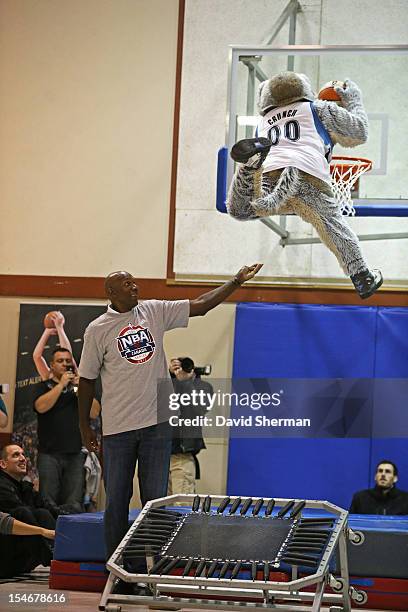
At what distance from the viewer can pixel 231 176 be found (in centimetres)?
739

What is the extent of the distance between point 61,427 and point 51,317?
1.32m

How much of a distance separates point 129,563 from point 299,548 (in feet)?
3.57

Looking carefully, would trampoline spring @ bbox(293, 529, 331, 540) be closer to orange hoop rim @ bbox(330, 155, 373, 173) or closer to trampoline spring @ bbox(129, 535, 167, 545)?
trampoline spring @ bbox(129, 535, 167, 545)

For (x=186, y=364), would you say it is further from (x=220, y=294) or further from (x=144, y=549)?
(x=144, y=549)

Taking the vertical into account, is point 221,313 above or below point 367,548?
above

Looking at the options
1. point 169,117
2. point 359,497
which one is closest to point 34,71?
point 169,117

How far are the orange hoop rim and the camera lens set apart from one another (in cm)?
239

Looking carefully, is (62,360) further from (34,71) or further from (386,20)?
(386,20)

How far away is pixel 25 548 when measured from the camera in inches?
261

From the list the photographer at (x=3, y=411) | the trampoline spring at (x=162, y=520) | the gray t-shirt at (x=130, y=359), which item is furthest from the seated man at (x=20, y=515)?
the photographer at (x=3, y=411)

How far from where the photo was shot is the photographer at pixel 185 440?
9016mm

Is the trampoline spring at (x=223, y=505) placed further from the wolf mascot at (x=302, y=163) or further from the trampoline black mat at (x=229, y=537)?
the wolf mascot at (x=302, y=163)

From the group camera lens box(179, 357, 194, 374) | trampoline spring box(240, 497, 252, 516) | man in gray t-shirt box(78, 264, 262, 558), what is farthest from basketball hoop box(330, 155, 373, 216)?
trampoline spring box(240, 497, 252, 516)

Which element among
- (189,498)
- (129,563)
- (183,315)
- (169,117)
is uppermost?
(169,117)
